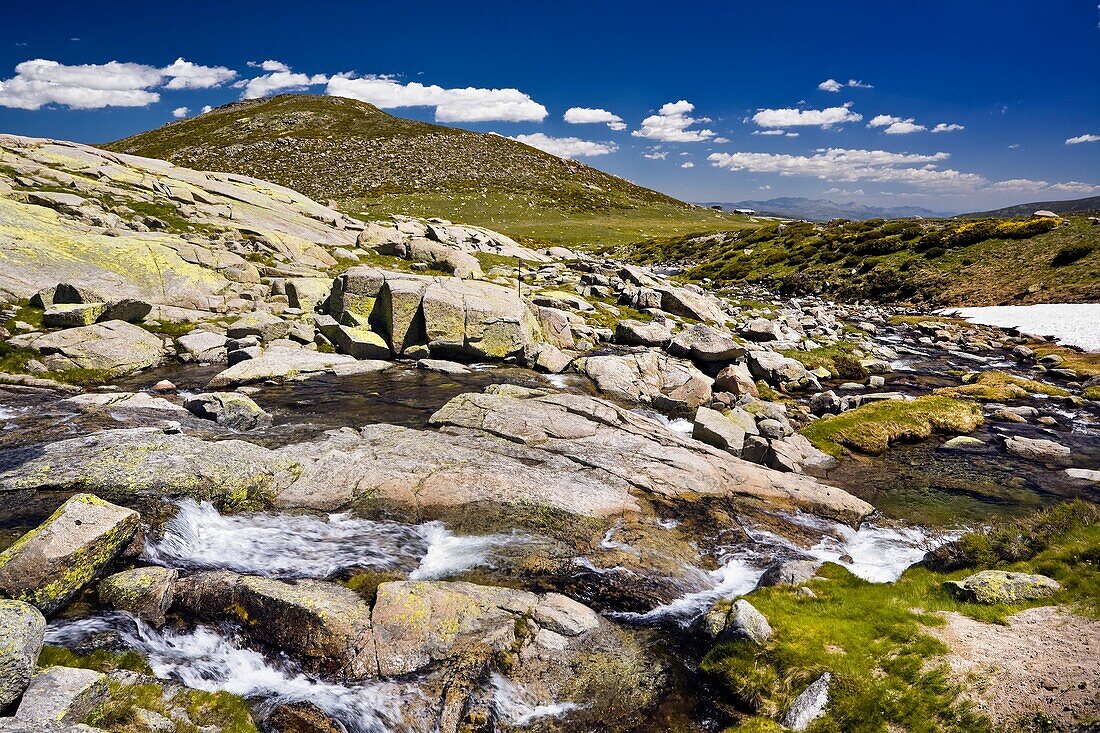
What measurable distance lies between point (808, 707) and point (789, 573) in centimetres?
428

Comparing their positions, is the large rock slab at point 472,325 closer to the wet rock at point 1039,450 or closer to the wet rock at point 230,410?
the wet rock at point 230,410

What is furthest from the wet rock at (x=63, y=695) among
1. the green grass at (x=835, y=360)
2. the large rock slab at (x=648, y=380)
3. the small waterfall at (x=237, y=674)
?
the green grass at (x=835, y=360)

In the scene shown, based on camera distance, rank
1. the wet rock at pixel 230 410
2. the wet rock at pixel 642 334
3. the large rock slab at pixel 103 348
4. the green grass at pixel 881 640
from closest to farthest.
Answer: the green grass at pixel 881 640, the wet rock at pixel 230 410, the large rock slab at pixel 103 348, the wet rock at pixel 642 334

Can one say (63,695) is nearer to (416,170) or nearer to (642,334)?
(642,334)

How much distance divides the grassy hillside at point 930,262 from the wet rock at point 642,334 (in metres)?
45.0

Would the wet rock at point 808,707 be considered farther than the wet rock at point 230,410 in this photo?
No

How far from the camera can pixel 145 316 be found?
28156mm

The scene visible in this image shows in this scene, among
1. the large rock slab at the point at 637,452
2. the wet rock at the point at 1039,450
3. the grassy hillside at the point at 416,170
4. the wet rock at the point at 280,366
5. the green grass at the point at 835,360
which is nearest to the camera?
the large rock slab at the point at 637,452

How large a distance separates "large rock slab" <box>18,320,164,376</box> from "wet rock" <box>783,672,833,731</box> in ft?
95.2

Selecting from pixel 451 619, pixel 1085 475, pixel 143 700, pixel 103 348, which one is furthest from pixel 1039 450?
pixel 103 348

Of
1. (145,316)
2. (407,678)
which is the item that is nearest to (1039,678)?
(407,678)

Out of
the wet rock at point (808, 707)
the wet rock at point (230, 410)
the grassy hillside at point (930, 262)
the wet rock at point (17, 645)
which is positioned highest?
the grassy hillside at point (930, 262)

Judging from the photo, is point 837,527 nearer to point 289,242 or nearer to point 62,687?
point 62,687

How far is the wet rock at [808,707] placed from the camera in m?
9.39
